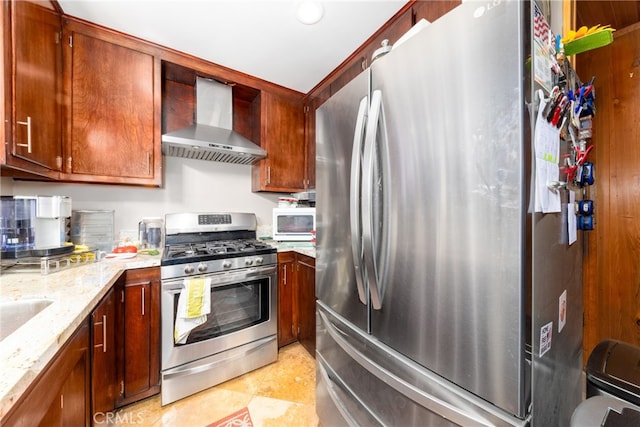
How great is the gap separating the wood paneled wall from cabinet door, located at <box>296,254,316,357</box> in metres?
1.77

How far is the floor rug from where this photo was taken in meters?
1.36

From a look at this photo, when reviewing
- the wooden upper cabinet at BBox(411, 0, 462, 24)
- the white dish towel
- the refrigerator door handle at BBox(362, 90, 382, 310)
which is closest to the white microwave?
the white dish towel

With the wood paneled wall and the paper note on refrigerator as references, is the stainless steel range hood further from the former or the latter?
the wood paneled wall

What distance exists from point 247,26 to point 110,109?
43.4 inches

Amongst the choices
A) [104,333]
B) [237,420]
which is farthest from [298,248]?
[104,333]

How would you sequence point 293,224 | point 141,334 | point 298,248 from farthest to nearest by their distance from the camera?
1. point 293,224
2. point 298,248
3. point 141,334

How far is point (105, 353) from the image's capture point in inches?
46.9

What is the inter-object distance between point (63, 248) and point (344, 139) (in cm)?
170

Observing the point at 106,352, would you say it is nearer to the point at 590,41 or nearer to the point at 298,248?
the point at 298,248

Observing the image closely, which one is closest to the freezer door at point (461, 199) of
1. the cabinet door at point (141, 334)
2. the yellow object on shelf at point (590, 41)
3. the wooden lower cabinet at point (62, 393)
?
the yellow object on shelf at point (590, 41)

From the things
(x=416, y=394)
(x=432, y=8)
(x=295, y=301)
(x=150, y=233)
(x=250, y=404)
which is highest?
(x=432, y=8)

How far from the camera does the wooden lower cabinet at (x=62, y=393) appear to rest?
0.56m

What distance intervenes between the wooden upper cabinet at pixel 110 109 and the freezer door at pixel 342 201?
1.39 meters

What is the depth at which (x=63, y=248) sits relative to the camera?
4.47 ft
